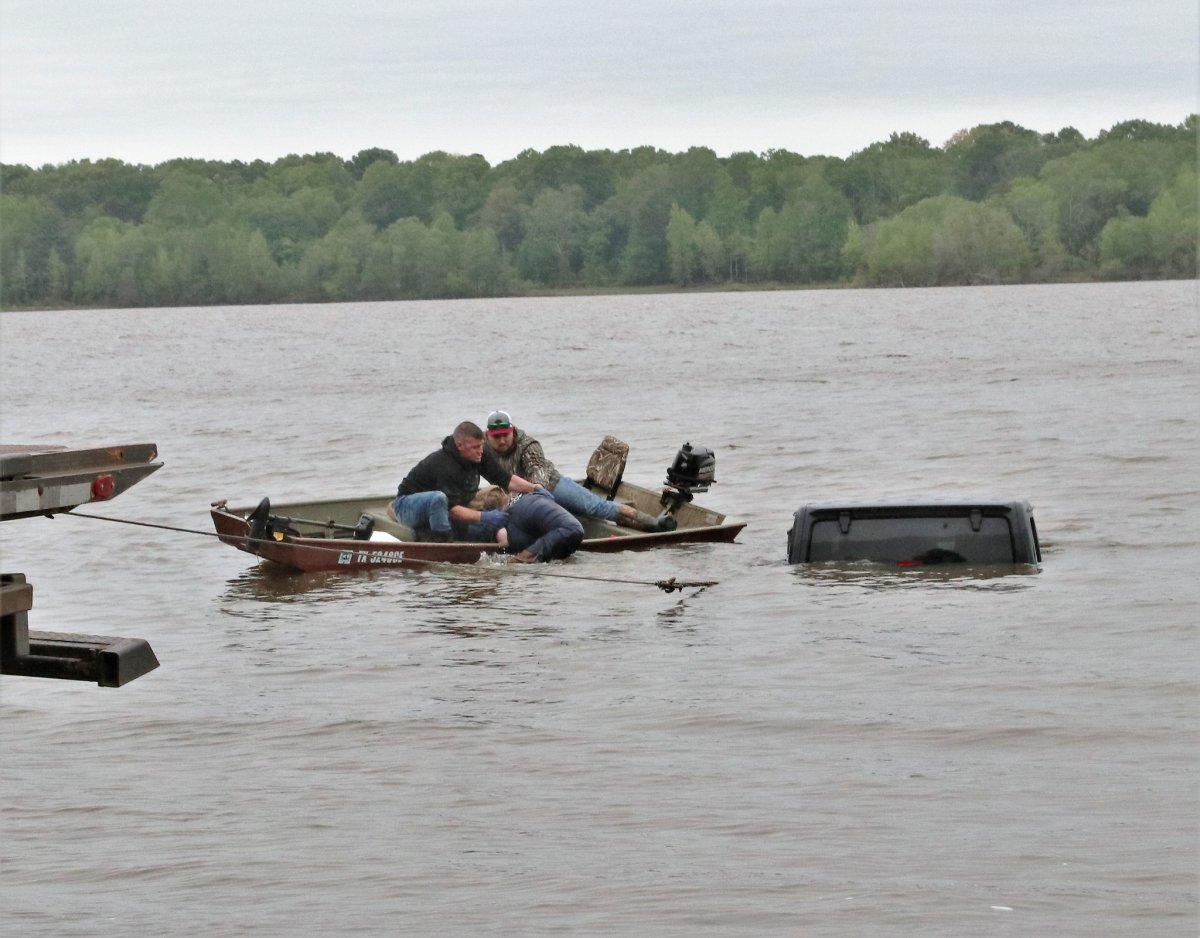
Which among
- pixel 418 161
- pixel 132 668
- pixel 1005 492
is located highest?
pixel 418 161

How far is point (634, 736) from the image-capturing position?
10.7 meters

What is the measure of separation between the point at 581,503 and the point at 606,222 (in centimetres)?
15406

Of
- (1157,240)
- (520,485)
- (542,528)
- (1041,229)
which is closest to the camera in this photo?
(542,528)

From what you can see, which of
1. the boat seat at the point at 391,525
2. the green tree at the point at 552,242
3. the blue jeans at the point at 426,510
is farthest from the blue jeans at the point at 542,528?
the green tree at the point at 552,242

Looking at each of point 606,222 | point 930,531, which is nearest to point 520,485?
point 930,531

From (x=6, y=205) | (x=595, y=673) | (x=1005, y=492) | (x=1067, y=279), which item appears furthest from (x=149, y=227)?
(x=595, y=673)

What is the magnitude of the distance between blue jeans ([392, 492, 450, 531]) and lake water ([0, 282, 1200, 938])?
48 centimetres

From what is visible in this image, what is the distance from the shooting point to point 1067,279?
459 feet

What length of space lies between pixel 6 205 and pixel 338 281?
2639 cm

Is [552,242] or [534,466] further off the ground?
[552,242]

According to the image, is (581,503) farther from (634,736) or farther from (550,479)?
(634,736)

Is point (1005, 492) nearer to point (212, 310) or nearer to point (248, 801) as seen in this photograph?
point (248, 801)

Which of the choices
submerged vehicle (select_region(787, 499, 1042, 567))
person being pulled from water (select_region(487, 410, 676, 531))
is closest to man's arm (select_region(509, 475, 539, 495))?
person being pulled from water (select_region(487, 410, 676, 531))

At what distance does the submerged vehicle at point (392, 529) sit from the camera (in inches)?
660
